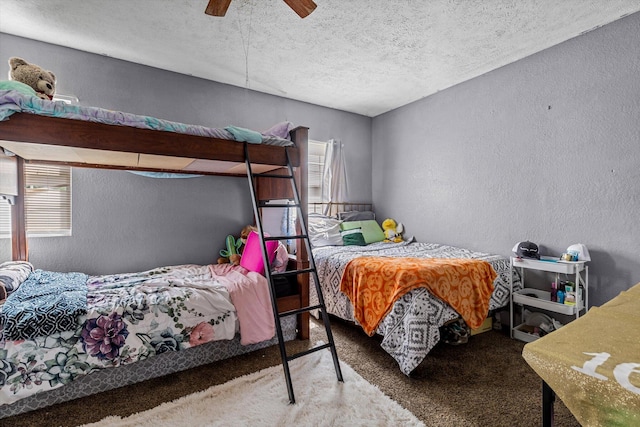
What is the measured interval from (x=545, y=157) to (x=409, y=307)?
2.06 metres

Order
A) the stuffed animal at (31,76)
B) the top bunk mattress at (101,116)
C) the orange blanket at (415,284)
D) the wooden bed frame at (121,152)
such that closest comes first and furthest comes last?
the top bunk mattress at (101,116) → the wooden bed frame at (121,152) → the stuffed animal at (31,76) → the orange blanket at (415,284)

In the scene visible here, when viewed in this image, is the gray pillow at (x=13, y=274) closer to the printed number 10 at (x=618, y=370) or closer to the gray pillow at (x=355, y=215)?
the printed number 10 at (x=618, y=370)

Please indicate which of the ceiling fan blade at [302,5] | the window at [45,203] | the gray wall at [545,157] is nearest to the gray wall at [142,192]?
the window at [45,203]

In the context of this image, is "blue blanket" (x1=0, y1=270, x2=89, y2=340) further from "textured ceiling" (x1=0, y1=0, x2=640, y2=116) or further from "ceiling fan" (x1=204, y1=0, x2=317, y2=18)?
"textured ceiling" (x1=0, y1=0, x2=640, y2=116)

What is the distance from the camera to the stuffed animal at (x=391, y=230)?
4.29 m

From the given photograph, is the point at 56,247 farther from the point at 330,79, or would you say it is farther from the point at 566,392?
the point at 566,392

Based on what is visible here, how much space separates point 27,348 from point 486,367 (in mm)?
2903

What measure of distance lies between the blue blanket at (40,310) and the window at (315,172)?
2.90 meters

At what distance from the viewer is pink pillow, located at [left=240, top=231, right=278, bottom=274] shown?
2646 millimetres

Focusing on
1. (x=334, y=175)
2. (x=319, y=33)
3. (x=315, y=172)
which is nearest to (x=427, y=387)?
(x=319, y=33)

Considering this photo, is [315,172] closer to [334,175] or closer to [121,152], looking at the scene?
[334,175]

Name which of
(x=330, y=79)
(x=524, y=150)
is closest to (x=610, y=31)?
(x=524, y=150)

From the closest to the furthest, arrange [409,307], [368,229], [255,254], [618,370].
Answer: [618,370] → [409,307] → [255,254] → [368,229]

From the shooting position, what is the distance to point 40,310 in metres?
1.76
